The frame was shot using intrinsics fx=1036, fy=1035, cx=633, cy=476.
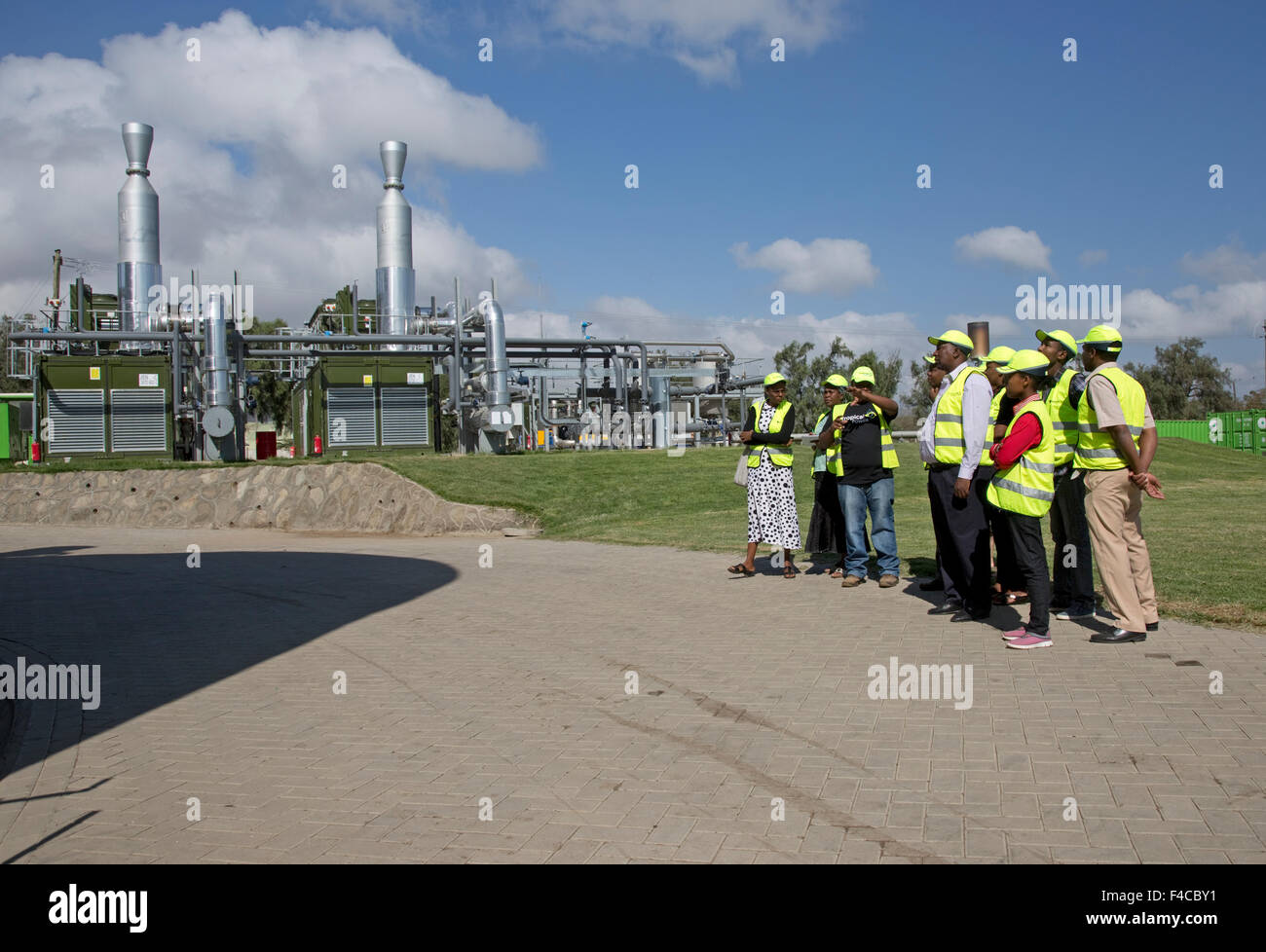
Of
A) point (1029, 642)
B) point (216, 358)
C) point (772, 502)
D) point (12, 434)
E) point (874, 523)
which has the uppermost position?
point (216, 358)

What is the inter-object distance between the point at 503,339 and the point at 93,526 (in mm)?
11644

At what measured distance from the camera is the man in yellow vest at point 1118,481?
23.2 ft

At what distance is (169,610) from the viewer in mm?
9891

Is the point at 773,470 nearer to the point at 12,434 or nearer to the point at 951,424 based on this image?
the point at 951,424

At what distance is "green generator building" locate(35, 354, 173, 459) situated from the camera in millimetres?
26219

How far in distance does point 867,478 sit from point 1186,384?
8547 centimetres

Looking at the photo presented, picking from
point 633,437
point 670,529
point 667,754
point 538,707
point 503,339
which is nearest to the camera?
point 667,754

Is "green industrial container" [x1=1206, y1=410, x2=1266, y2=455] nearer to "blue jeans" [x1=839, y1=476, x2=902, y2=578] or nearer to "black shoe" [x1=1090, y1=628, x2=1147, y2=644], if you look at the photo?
"blue jeans" [x1=839, y1=476, x2=902, y2=578]

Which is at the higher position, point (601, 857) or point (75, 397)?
point (75, 397)

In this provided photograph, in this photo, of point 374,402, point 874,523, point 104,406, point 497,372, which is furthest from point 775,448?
point 104,406
